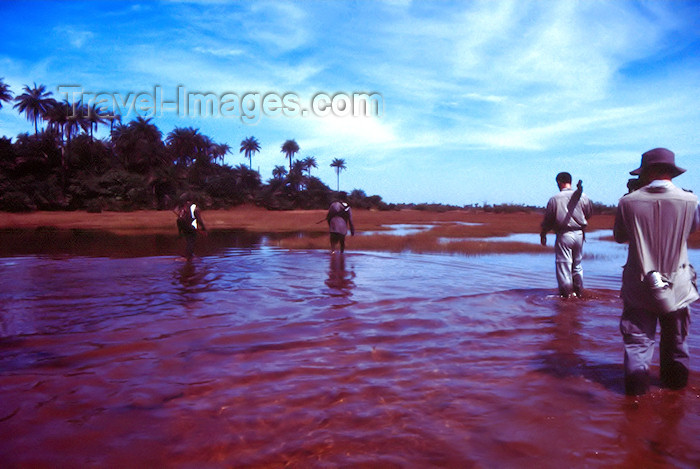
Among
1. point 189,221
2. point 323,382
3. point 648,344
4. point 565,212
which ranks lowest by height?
point 323,382

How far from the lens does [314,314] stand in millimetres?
6633

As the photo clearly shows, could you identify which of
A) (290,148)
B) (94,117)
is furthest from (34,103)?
(290,148)

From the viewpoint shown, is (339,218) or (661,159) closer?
(661,159)

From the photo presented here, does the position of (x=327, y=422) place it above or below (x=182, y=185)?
below

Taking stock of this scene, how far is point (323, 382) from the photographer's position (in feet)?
13.5

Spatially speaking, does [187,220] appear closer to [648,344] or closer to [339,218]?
[339,218]

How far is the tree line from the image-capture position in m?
40.3

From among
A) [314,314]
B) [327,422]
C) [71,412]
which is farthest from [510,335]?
[71,412]

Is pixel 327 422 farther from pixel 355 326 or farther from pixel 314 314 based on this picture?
pixel 314 314

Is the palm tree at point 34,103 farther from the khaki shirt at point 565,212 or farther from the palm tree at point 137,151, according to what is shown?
the khaki shirt at point 565,212

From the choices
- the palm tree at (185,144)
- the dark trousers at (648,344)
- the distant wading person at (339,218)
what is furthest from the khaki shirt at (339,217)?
the palm tree at (185,144)

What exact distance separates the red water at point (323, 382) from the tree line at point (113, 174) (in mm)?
36793

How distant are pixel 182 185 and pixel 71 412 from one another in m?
46.4

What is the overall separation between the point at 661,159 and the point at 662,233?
587mm
